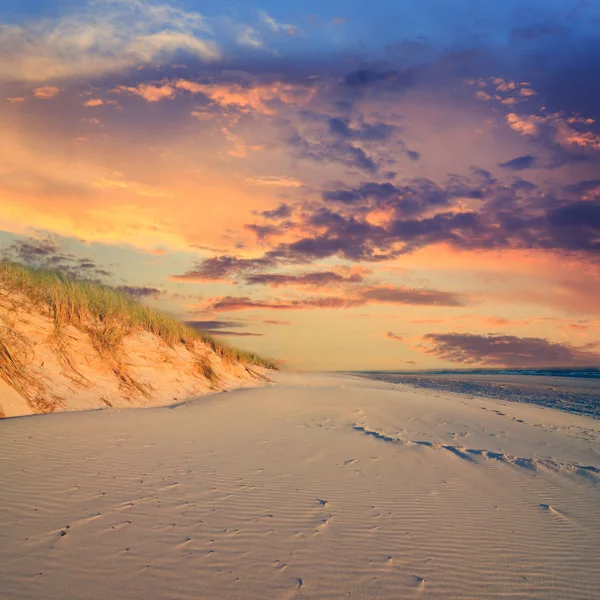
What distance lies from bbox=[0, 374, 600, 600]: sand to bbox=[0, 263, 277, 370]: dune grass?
4.07m

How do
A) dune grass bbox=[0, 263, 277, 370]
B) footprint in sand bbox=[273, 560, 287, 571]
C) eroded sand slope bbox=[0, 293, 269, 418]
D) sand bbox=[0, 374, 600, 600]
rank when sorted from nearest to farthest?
sand bbox=[0, 374, 600, 600] < footprint in sand bbox=[273, 560, 287, 571] < eroded sand slope bbox=[0, 293, 269, 418] < dune grass bbox=[0, 263, 277, 370]

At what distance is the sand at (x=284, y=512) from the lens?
12.8ft

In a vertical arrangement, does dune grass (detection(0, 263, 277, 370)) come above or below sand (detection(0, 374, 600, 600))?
above

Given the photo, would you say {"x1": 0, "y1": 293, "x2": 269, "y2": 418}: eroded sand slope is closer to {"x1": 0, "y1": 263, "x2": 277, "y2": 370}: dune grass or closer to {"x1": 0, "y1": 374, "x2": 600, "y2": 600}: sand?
{"x1": 0, "y1": 263, "x2": 277, "y2": 370}: dune grass

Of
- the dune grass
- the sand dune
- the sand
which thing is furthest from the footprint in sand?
the dune grass

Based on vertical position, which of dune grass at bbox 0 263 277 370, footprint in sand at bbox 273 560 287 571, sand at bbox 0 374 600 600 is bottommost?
sand at bbox 0 374 600 600

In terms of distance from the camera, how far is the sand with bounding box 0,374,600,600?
12.8ft

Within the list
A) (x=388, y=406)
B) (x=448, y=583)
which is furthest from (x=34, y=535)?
(x=388, y=406)

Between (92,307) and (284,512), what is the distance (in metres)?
11.2

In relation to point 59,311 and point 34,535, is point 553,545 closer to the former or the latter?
point 34,535

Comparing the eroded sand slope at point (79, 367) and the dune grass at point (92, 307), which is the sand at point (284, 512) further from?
the dune grass at point (92, 307)

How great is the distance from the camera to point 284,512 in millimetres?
5324

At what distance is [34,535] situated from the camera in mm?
4418

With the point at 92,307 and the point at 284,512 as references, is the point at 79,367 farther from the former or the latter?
the point at 284,512
